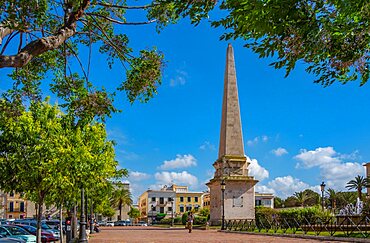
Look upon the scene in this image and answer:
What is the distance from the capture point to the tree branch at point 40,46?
23.7 feet

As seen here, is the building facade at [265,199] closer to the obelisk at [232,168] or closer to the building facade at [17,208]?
the building facade at [17,208]

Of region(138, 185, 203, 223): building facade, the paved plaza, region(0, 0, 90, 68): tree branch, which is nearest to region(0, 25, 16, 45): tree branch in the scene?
region(0, 0, 90, 68): tree branch

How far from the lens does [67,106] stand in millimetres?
10328

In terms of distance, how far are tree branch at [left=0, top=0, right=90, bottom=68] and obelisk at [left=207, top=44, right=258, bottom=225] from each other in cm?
3501

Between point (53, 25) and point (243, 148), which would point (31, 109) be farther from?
point (243, 148)

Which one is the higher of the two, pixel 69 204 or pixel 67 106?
pixel 67 106

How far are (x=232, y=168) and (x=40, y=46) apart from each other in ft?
120

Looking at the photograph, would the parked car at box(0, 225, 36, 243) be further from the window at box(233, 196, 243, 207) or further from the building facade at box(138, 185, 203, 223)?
the building facade at box(138, 185, 203, 223)

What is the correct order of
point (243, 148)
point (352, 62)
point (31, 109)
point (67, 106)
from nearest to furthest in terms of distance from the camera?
point (352, 62) → point (67, 106) → point (31, 109) → point (243, 148)

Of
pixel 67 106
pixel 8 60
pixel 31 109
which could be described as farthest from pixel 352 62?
pixel 31 109

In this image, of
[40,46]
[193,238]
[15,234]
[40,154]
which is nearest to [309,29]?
[40,46]

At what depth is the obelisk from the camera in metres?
42.9

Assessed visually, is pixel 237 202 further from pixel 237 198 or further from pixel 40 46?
pixel 40 46

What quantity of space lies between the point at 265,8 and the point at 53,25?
706 centimetres
